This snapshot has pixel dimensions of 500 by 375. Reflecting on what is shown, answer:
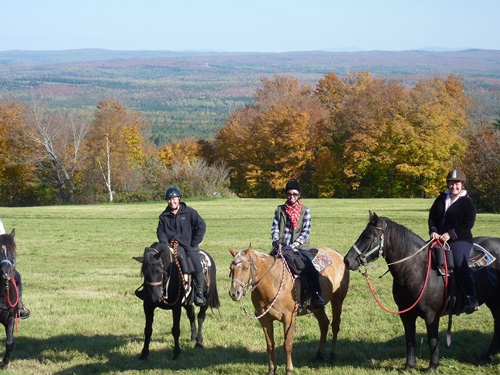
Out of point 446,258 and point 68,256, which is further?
point 68,256

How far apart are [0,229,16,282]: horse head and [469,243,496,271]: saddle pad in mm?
7426

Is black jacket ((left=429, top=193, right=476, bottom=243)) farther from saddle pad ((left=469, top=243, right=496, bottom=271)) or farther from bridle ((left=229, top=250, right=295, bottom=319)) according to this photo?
bridle ((left=229, top=250, right=295, bottom=319))

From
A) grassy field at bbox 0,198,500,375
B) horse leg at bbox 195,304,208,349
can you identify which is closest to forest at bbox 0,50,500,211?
grassy field at bbox 0,198,500,375

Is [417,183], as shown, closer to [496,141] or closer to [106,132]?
[496,141]

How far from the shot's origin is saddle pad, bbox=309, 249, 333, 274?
1063 cm

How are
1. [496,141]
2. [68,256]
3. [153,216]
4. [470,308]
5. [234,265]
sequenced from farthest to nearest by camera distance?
[496,141]
[153,216]
[68,256]
[470,308]
[234,265]

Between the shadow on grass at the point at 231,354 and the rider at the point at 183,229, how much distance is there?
1.19m

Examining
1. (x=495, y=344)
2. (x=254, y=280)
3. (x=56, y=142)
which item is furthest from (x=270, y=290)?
(x=56, y=142)

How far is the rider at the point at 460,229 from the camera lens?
994 cm

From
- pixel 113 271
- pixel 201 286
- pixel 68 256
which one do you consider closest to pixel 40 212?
pixel 68 256

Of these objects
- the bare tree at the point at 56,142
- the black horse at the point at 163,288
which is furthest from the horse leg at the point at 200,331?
the bare tree at the point at 56,142

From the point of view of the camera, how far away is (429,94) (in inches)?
2837

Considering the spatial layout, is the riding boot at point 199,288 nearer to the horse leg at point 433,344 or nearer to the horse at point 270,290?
the horse at point 270,290

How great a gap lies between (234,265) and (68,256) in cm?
1913
